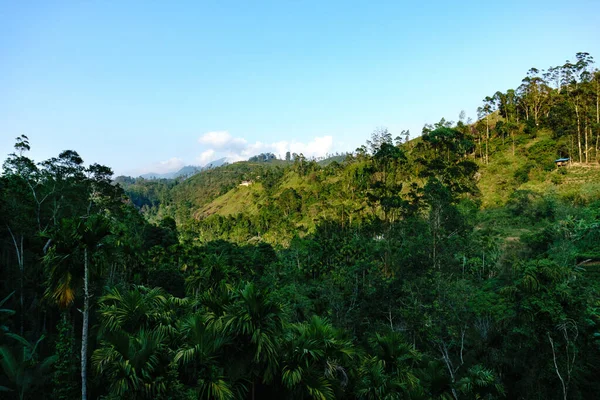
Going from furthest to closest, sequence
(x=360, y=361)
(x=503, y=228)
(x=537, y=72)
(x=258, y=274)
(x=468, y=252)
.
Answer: (x=537, y=72)
(x=258, y=274)
(x=503, y=228)
(x=468, y=252)
(x=360, y=361)

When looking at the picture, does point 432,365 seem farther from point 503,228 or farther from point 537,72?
point 537,72

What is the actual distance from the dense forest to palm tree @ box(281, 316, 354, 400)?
41 millimetres

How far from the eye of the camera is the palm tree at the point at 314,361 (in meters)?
8.62

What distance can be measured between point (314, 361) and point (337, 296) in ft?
57.9

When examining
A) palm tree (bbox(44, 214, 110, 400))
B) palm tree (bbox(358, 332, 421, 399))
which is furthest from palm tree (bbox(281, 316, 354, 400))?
palm tree (bbox(44, 214, 110, 400))

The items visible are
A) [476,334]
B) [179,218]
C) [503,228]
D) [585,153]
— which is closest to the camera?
[476,334]

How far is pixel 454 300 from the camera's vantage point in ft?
61.8

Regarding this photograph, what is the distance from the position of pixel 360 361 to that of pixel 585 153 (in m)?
55.1

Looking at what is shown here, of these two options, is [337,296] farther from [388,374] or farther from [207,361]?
[207,361]

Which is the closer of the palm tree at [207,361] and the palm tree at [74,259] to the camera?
the palm tree at [207,361]

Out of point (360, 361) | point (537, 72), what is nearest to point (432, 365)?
point (360, 361)

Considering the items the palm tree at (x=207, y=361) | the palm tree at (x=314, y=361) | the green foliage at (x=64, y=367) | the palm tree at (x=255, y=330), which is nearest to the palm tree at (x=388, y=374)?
the palm tree at (x=314, y=361)

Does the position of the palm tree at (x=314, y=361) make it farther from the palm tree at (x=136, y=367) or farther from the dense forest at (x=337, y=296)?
the palm tree at (x=136, y=367)

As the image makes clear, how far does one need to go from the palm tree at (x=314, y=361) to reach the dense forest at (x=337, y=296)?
41mm
